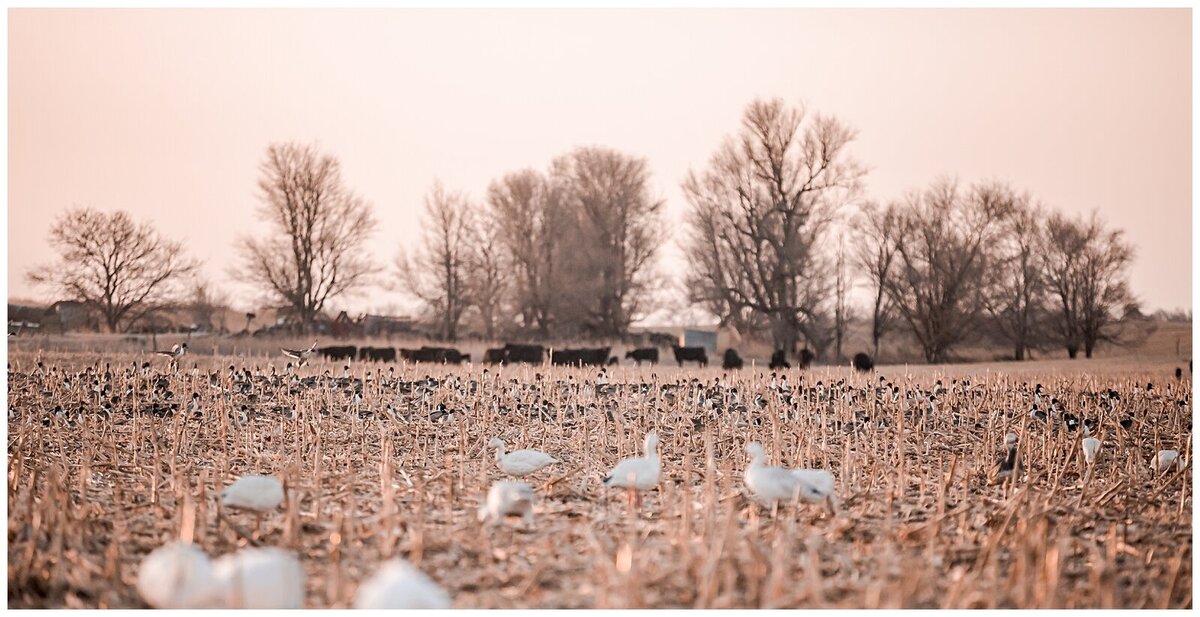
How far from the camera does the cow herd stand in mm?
20594

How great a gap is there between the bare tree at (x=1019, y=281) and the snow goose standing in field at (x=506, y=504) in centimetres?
1953

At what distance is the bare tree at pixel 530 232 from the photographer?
3488 cm

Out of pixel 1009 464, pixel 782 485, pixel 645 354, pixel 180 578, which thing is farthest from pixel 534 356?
pixel 180 578

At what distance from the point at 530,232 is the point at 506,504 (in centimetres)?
3110

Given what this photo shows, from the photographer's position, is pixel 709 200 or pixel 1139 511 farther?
pixel 709 200

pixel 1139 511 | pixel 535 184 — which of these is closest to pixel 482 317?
pixel 535 184

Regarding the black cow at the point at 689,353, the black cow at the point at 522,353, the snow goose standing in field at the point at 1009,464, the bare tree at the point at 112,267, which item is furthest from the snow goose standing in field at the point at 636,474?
the black cow at the point at 689,353

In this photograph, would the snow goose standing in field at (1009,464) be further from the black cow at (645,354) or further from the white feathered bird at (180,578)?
the black cow at (645,354)

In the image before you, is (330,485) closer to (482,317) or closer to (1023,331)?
(1023,331)

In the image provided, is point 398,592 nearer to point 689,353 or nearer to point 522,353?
point 522,353

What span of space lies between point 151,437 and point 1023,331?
2086 centimetres

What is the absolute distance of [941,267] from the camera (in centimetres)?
2844

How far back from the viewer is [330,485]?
6.23 meters

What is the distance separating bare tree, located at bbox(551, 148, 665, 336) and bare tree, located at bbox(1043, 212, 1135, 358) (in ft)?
50.6
